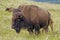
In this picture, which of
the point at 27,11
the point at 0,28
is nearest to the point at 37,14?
the point at 27,11

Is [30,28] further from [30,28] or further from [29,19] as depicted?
[29,19]

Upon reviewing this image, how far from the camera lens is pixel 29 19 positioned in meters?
9.72

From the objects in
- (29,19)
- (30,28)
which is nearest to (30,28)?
(30,28)

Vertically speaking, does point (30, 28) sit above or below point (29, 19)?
below

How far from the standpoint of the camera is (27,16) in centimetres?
973

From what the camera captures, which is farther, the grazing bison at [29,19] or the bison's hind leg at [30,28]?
the bison's hind leg at [30,28]

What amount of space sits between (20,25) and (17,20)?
0.21 m

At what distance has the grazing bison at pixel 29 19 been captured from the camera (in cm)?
945

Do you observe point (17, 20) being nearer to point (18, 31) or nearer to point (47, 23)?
point (18, 31)

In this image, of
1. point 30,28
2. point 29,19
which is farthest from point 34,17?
point 30,28

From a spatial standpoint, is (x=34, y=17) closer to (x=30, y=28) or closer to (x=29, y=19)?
(x=29, y=19)

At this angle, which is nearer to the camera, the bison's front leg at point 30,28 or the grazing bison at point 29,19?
the grazing bison at point 29,19

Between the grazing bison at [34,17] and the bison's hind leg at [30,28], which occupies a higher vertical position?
the grazing bison at [34,17]

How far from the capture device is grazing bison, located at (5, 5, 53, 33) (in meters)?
9.45
